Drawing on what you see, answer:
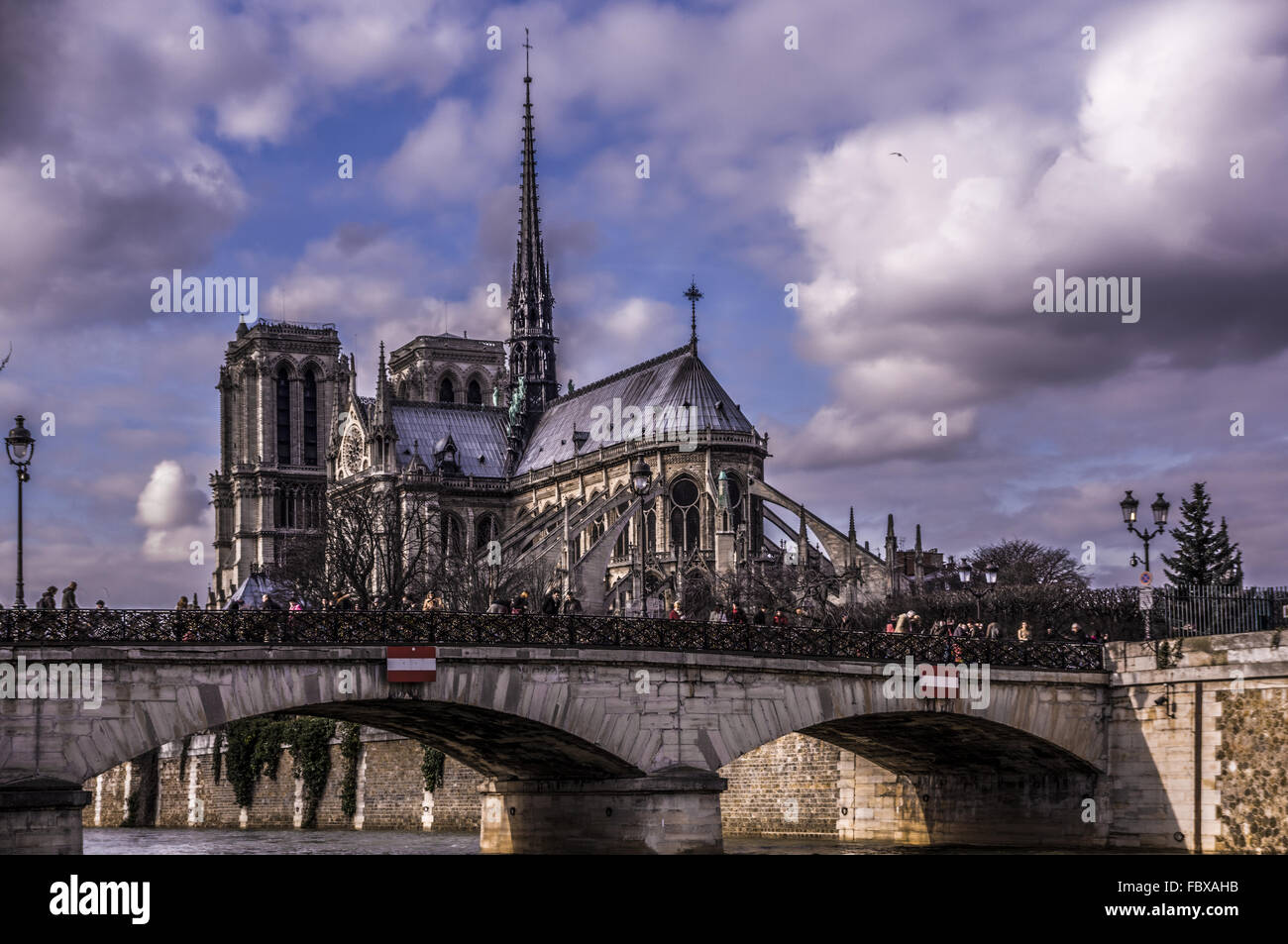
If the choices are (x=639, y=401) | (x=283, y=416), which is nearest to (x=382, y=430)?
(x=639, y=401)

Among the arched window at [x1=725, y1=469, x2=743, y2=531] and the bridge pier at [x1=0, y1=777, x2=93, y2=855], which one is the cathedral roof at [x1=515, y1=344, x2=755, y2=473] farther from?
the bridge pier at [x1=0, y1=777, x2=93, y2=855]

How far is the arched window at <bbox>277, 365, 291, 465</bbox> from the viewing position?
144m

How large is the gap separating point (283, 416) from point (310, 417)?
2.01 metres

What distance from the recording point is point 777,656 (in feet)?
123

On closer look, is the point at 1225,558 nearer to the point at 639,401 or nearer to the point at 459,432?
the point at 639,401

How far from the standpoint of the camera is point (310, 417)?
476 feet

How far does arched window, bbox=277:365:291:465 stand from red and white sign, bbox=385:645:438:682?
11221 cm

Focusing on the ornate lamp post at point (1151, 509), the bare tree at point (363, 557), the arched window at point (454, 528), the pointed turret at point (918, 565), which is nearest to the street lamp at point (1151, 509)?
the ornate lamp post at point (1151, 509)

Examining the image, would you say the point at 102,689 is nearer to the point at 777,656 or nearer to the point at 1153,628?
the point at 777,656

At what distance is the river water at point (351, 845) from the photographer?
43188mm

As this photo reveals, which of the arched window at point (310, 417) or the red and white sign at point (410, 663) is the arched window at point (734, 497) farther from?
the arched window at point (310, 417)

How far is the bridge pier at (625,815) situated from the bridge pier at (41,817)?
1021 cm
